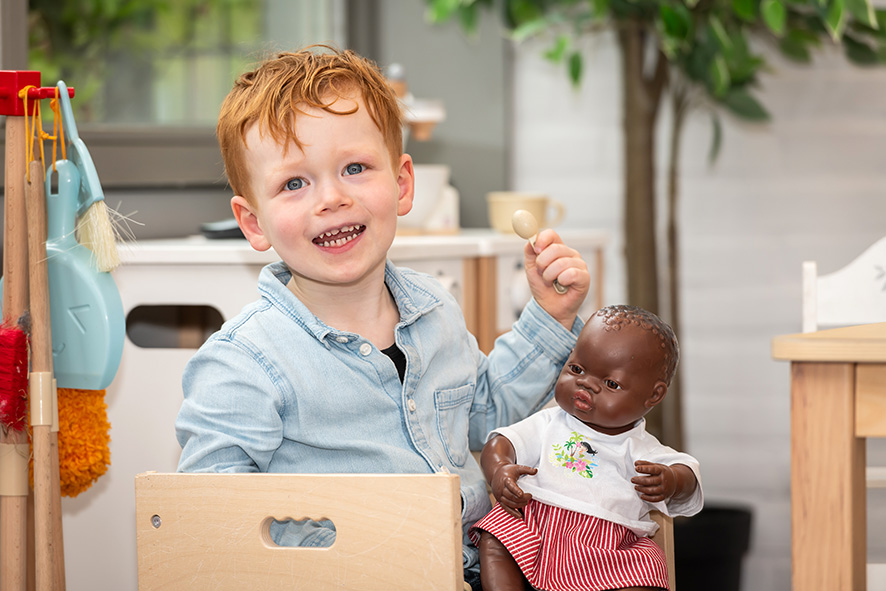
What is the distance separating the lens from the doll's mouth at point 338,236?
1.04 m

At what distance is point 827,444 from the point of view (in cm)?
84

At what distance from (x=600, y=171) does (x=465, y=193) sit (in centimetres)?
32

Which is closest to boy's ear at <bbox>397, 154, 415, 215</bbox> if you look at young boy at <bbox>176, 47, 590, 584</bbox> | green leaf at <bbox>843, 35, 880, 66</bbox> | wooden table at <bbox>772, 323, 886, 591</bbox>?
young boy at <bbox>176, 47, 590, 584</bbox>

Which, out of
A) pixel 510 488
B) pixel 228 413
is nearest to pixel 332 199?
pixel 228 413

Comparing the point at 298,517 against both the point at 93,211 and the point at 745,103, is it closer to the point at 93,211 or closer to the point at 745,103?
the point at 93,211

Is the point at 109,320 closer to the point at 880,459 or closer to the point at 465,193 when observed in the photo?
the point at 465,193

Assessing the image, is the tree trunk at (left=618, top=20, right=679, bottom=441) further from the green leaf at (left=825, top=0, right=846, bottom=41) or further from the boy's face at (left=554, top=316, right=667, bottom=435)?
Result: the boy's face at (left=554, top=316, right=667, bottom=435)

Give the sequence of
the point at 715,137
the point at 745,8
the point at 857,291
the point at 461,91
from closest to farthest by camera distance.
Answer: the point at 857,291 < the point at 745,8 < the point at 715,137 < the point at 461,91

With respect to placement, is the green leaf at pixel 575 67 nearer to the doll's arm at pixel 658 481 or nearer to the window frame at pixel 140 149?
the window frame at pixel 140 149

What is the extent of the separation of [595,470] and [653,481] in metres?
0.06

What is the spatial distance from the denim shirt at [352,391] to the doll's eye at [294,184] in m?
0.11

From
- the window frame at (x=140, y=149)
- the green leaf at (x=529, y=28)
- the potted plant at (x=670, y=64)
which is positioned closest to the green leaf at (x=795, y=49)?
the potted plant at (x=670, y=64)

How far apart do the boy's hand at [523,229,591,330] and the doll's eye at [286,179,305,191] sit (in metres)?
0.27

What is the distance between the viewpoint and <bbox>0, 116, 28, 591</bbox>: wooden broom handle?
0.95 meters
